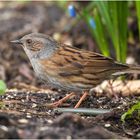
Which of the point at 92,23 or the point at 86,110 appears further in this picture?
the point at 92,23

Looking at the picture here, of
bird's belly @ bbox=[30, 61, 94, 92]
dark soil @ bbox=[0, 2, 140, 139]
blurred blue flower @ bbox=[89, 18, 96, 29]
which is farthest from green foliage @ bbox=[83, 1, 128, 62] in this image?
bird's belly @ bbox=[30, 61, 94, 92]

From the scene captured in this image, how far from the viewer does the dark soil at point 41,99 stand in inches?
171

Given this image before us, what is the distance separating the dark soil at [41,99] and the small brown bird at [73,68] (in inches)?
10.0

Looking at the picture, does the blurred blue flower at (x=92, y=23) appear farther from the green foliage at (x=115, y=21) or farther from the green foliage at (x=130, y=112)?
the green foliage at (x=130, y=112)

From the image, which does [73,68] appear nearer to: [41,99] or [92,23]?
[41,99]

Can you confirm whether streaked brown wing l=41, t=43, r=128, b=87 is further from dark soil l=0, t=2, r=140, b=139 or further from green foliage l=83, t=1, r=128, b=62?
green foliage l=83, t=1, r=128, b=62

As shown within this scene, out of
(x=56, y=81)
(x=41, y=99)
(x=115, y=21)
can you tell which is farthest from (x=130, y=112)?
(x=115, y=21)

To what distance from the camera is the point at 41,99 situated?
623 cm

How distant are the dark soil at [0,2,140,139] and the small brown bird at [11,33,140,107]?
10.0 inches

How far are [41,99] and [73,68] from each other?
1.71 feet

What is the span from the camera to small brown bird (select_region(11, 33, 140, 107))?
5.98m

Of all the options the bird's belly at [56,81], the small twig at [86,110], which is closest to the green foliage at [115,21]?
the bird's belly at [56,81]

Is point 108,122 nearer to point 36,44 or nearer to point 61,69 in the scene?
point 61,69

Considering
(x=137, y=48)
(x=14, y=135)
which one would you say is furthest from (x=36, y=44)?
(x=137, y=48)
